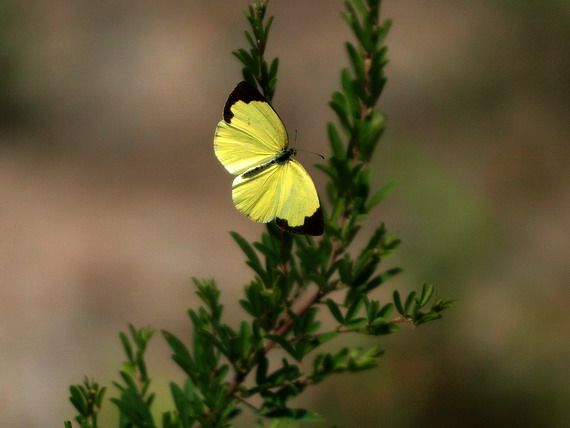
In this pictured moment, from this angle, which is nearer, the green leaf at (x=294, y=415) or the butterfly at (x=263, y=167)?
the butterfly at (x=263, y=167)

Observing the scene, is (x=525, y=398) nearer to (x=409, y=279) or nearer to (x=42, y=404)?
(x=409, y=279)

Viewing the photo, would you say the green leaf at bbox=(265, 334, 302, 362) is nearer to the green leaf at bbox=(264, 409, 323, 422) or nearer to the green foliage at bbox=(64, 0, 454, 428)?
the green foliage at bbox=(64, 0, 454, 428)

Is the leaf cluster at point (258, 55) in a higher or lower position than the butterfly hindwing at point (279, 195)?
higher

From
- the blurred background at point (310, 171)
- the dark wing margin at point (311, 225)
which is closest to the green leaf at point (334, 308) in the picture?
the dark wing margin at point (311, 225)

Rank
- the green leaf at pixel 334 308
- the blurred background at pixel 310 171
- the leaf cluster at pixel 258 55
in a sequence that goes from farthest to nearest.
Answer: the blurred background at pixel 310 171 → the green leaf at pixel 334 308 → the leaf cluster at pixel 258 55

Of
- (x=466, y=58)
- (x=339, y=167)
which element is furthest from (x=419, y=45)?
(x=339, y=167)

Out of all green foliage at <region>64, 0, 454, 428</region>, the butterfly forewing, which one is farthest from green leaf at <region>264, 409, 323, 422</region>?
the butterfly forewing

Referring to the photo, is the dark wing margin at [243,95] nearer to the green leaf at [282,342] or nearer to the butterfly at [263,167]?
the butterfly at [263,167]

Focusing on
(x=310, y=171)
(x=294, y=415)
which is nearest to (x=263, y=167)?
(x=294, y=415)
